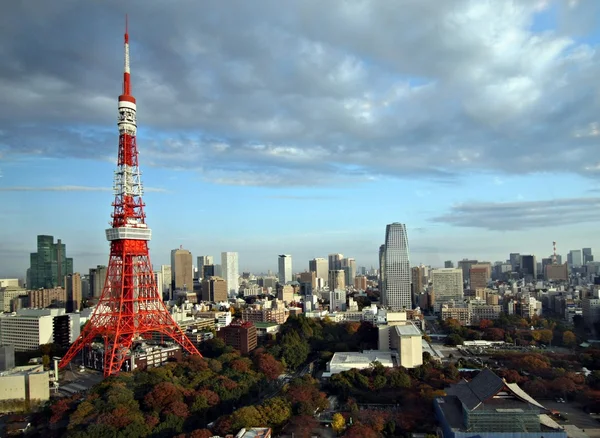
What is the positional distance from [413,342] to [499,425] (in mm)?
7346

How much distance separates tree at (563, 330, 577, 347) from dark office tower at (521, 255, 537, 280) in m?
43.3

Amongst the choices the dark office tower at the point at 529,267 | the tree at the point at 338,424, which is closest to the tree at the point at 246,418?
the tree at the point at 338,424

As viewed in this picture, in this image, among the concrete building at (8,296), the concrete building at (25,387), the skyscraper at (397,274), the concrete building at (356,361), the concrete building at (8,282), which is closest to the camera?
the concrete building at (25,387)

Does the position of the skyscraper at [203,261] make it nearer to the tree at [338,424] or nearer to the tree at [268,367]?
the tree at [268,367]

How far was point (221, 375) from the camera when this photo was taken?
15.4m

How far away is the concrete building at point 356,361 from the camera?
17688mm

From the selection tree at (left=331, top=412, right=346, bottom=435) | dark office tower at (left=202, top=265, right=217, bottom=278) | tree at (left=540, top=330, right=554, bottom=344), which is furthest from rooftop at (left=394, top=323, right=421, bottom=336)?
dark office tower at (left=202, top=265, right=217, bottom=278)

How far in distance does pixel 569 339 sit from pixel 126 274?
20476mm

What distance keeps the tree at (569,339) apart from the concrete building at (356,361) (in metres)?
9.83

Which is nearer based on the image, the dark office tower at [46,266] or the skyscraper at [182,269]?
the dark office tower at [46,266]

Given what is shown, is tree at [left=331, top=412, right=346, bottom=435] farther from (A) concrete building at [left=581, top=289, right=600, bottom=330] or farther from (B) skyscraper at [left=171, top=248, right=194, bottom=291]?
(B) skyscraper at [left=171, top=248, right=194, bottom=291]

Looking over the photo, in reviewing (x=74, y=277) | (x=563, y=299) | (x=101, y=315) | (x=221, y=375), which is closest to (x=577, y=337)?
(x=563, y=299)

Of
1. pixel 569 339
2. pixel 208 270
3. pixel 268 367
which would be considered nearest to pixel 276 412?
pixel 268 367

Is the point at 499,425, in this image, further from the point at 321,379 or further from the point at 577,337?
the point at 577,337
